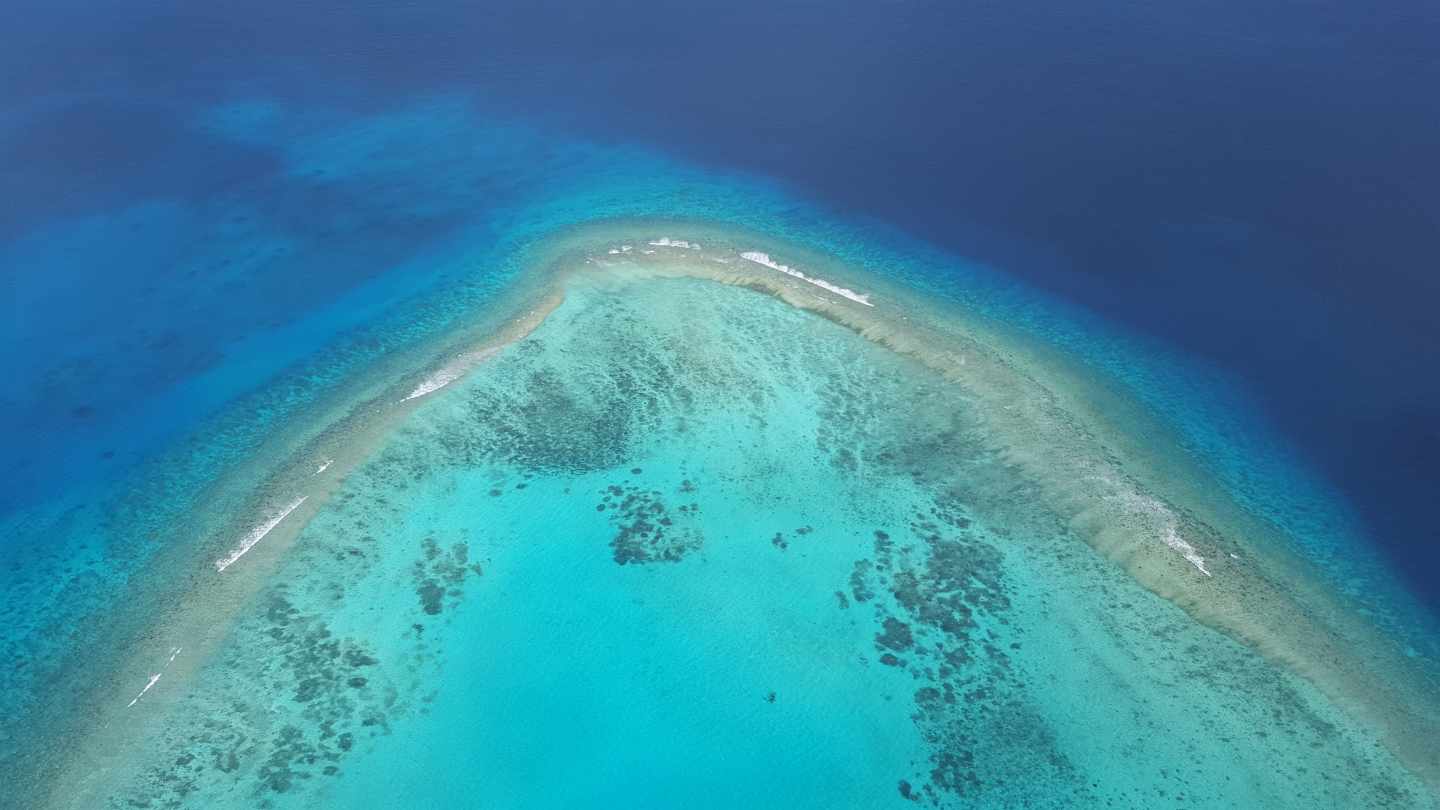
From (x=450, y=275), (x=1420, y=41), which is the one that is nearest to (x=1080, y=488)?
(x=450, y=275)

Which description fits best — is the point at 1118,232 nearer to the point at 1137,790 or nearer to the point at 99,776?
the point at 1137,790

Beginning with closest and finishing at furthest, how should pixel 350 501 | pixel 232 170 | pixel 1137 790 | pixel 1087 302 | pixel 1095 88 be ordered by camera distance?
pixel 1137 790, pixel 350 501, pixel 1087 302, pixel 232 170, pixel 1095 88

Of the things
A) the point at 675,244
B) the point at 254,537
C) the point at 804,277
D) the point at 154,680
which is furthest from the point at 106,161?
the point at 804,277

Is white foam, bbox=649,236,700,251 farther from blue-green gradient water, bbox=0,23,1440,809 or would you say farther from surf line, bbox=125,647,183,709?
surf line, bbox=125,647,183,709

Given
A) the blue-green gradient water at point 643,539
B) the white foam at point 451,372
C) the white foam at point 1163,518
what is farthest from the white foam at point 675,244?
the white foam at point 1163,518

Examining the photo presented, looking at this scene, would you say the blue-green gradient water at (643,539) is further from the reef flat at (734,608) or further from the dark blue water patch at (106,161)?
the dark blue water patch at (106,161)

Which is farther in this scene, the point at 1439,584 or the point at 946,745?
the point at 1439,584

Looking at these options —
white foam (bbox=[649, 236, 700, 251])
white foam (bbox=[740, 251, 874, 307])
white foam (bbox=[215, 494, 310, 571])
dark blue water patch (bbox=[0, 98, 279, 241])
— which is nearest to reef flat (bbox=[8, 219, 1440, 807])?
white foam (bbox=[215, 494, 310, 571])
